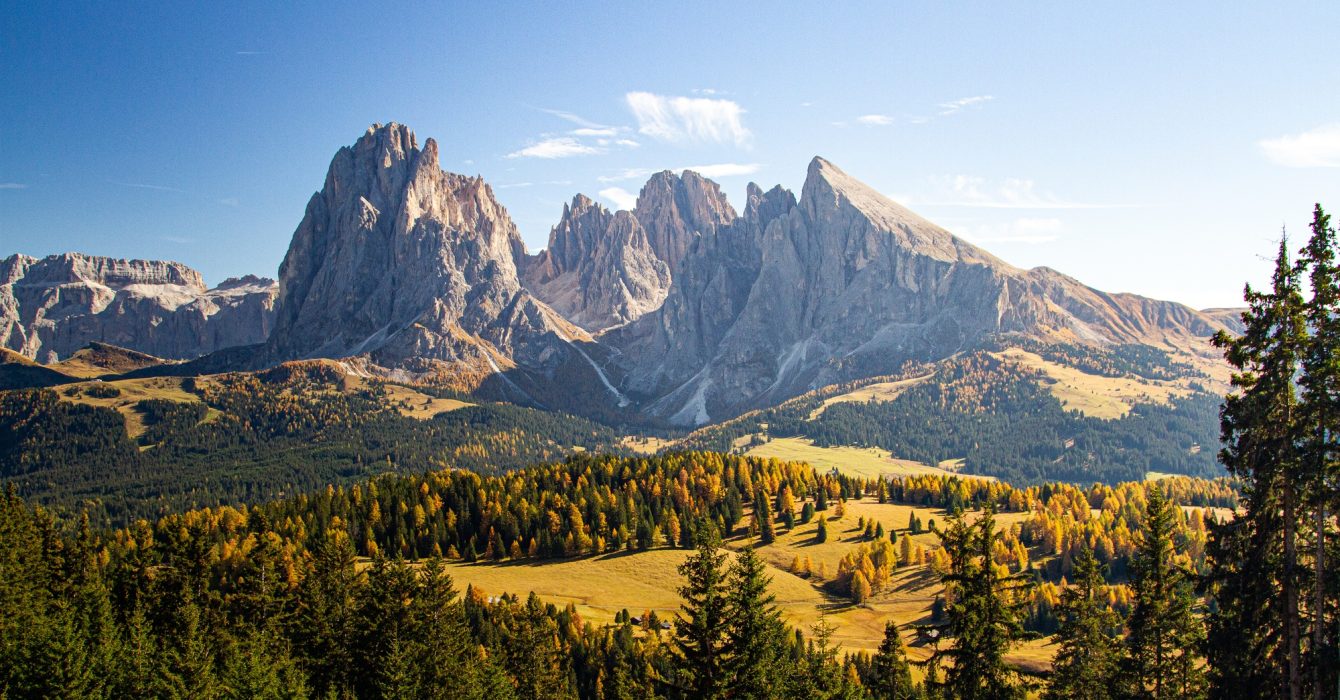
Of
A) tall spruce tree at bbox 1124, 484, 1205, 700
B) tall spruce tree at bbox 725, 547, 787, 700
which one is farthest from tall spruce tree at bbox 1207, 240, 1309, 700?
tall spruce tree at bbox 725, 547, 787, 700

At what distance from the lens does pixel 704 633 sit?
98.7 feet

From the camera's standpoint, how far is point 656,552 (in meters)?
136

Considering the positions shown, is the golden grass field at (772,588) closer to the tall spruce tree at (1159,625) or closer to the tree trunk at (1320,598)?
the tall spruce tree at (1159,625)

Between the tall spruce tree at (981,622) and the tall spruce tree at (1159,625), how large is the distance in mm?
8242

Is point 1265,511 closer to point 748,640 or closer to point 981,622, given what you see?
point 981,622

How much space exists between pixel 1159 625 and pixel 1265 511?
8.10m

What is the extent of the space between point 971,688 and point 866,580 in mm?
99840

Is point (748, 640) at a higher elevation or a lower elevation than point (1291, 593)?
lower

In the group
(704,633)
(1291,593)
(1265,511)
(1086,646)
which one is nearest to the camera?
(1291,593)

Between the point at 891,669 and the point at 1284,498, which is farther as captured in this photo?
the point at 891,669

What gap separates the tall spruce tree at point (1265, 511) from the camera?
87.9 ft

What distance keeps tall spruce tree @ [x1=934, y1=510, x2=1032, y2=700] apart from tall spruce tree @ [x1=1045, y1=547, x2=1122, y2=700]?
12922 millimetres

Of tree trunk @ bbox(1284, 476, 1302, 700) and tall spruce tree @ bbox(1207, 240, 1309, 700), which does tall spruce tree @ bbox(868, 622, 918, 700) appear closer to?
tall spruce tree @ bbox(1207, 240, 1309, 700)

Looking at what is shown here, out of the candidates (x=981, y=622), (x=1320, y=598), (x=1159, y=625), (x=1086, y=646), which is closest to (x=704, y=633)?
(x=981, y=622)
